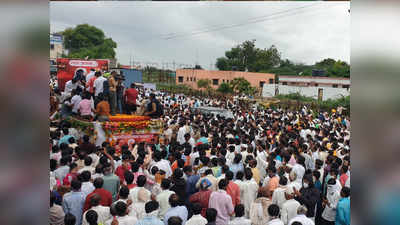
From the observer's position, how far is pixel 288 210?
4.38 meters

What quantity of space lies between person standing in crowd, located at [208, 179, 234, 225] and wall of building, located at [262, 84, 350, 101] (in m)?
24.6

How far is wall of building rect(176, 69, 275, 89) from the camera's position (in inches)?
1346

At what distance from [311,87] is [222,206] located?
1119 inches

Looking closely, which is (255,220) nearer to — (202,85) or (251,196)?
(251,196)

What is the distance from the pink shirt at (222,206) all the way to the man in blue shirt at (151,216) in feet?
2.79

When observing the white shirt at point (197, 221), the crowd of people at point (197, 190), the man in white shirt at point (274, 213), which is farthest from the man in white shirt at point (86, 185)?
the man in white shirt at point (274, 213)

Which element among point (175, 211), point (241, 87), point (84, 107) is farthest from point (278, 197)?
point (241, 87)

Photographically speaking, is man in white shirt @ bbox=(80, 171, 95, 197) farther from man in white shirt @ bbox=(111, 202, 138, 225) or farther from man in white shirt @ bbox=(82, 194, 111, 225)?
man in white shirt @ bbox=(111, 202, 138, 225)

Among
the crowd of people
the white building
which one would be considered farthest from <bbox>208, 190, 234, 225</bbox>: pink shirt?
the white building

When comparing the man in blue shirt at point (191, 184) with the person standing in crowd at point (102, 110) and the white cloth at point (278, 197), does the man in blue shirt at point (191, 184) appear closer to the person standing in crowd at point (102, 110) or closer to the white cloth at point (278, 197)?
the white cloth at point (278, 197)

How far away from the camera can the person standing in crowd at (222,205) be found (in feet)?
14.4
